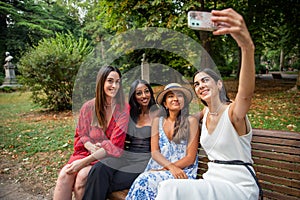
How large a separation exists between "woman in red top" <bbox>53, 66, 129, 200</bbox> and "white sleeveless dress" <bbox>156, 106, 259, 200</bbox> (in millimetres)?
808

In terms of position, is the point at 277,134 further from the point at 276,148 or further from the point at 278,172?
the point at 278,172

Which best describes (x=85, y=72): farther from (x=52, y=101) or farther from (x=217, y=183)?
(x=217, y=183)

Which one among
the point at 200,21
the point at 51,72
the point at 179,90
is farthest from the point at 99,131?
the point at 51,72

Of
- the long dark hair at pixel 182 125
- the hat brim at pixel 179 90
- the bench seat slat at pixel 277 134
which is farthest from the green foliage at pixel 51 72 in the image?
the bench seat slat at pixel 277 134

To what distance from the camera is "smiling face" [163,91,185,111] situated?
2.42 meters

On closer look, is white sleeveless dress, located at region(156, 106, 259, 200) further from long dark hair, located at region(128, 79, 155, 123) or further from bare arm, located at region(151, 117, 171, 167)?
long dark hair, located at region(128, 79, 155, 123)

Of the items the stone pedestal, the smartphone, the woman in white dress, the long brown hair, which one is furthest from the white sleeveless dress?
the stone pedestal

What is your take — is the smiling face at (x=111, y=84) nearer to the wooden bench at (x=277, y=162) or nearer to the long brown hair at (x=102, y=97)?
the long brown hair at (x=102, y=97)

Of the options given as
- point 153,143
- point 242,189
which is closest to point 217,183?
point 242,189

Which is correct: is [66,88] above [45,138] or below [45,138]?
above

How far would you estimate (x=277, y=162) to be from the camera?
207 centimetres

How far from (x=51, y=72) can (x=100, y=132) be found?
6557mm

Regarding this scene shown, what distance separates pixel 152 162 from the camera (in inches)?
97.2

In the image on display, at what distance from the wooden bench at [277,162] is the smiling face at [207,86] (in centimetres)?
61
